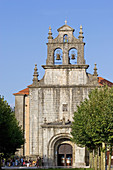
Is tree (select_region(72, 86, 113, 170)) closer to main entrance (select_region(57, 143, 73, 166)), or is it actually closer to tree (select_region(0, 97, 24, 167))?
tree (select_region(0, 97, 24, 167))

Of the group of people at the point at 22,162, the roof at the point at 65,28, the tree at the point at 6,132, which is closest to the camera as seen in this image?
the tree at the point at 6,132

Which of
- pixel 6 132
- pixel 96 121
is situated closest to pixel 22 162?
pixel 6 132

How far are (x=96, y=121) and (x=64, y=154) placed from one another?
20.6 metres

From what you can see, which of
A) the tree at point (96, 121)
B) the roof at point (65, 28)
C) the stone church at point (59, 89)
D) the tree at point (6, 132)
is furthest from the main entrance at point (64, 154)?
the roof at point (65, 28)

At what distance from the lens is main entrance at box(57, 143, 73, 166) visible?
2675 inches

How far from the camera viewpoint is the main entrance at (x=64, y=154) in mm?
67938

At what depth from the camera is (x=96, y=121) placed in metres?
48.8

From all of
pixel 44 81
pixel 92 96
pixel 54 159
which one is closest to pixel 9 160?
pixel 54 159

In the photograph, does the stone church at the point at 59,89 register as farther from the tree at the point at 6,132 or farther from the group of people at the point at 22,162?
the tree at the point at 6,132

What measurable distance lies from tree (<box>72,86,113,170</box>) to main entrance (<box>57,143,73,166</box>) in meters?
14.3

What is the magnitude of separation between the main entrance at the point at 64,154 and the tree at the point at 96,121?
1426cm

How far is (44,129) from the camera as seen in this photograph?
66.9 metres

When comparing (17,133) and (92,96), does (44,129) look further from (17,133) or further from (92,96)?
(92,96)

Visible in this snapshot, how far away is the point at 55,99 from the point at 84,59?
748 centimetres
